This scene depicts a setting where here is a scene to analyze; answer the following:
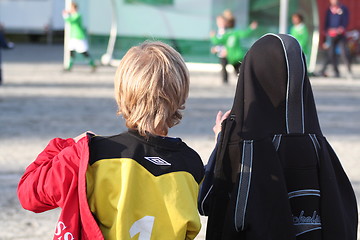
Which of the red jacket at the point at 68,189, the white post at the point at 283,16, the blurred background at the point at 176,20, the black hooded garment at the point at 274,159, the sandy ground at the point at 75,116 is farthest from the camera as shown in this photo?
the blurred background at the point at 176,20

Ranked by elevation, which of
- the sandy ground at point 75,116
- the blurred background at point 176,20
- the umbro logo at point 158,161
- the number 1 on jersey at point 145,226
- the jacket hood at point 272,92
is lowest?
the sandy ground at point 75,116

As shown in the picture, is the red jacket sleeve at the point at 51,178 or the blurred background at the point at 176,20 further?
the blurred background at the point at 176,20

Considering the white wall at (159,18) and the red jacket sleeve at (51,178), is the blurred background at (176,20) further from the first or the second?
the red jacket sleeve at (51,178)

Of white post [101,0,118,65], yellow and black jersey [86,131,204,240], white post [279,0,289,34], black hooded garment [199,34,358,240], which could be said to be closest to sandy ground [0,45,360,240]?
white post [101,0,118,65]

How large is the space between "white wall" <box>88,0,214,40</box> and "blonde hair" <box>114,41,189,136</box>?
15557 millimetres

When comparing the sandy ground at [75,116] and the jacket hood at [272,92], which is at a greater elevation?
the jacket hood at [272,92]

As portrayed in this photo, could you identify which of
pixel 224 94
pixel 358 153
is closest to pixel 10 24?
pixel 224 94

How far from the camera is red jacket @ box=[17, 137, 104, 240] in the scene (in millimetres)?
2410

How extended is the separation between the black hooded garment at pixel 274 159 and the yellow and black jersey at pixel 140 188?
24 centimetres

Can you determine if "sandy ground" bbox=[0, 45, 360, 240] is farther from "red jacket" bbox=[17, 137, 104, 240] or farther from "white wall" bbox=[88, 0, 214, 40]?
"red jacket" bbox=[17, 137, 104, 240]

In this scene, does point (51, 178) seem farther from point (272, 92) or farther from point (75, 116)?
point (75, 116)

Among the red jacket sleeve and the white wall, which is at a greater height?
the red jacket sleeve

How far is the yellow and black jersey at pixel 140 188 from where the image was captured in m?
2.45

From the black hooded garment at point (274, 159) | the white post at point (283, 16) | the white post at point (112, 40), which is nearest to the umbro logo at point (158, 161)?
the black hooded garment at point (274, 159)
